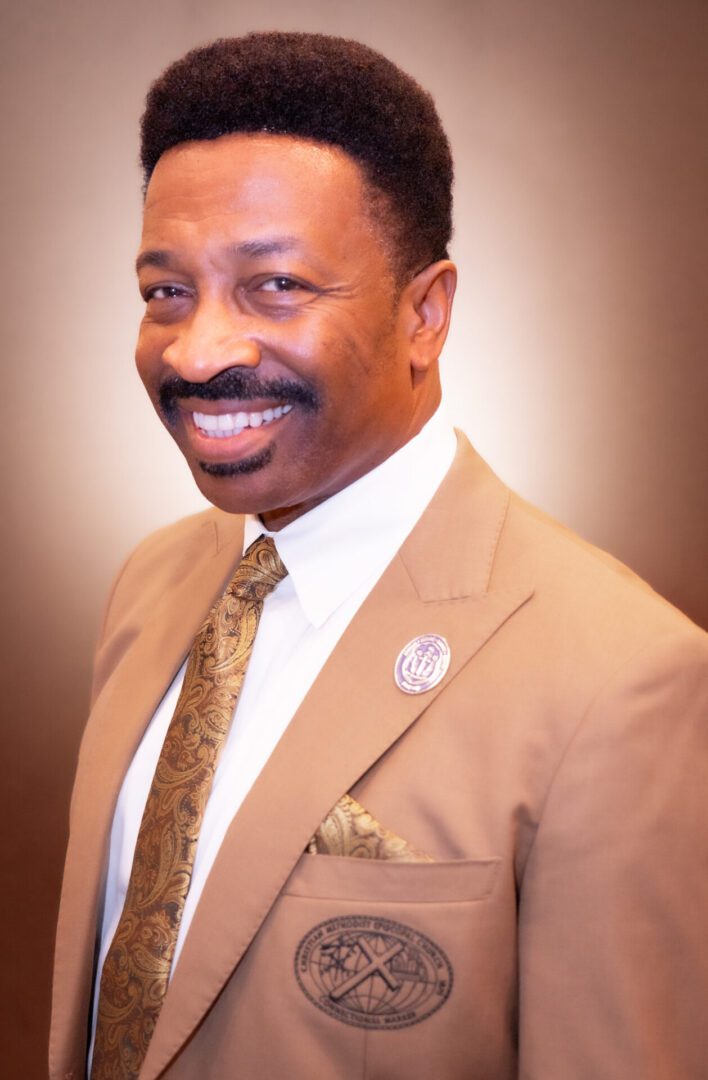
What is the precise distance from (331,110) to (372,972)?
657 millimetres

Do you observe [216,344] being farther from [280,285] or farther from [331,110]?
[331,110]

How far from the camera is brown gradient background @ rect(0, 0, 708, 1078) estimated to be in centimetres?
159

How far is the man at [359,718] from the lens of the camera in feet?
2.65

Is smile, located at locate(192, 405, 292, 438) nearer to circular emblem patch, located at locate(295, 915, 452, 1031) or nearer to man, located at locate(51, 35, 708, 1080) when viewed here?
man, located at locate(51, 35, 708, 1080)

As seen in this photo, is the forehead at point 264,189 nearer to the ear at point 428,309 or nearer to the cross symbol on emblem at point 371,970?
the ear at point 428,309

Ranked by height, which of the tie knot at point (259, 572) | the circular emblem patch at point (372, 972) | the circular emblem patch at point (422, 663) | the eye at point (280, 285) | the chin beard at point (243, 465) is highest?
the eye at point (280, 285)

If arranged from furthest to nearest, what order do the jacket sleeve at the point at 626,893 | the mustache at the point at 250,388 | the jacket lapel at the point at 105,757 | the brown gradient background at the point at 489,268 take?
the brown gradient background at the point at 489,268 < the jacket lapel at the point at 105,757 < the mustache at the point at 250,388 < the jacket sleeve at the point at 626,893

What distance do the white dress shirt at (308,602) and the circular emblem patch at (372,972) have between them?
0.47ft

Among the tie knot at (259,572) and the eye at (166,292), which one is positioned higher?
the eye at (166,292)

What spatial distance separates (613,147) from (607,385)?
329mm

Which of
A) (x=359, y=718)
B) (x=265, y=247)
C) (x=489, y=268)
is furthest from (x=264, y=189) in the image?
(x=489, y=268)

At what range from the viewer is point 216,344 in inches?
34.7

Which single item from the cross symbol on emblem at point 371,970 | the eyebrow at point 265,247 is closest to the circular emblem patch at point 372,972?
the cross symbol on emblem at point 371,970

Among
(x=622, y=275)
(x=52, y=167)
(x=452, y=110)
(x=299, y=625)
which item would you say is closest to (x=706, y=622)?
(x=622, y=275)
